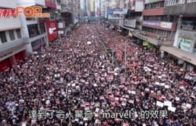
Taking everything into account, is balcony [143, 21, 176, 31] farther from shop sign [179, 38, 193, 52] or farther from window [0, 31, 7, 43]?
window [0, 31, 7, 43]

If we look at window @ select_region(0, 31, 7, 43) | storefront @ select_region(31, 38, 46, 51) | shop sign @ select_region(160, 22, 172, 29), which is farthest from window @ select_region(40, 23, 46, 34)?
shop sign @ select_region(160, 22, 172, 29)

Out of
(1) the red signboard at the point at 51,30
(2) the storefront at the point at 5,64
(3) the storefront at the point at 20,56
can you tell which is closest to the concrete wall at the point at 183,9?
(3) the storefront at the point at 20,56

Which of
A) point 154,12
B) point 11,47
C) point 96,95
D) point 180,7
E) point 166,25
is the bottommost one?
point 96,95

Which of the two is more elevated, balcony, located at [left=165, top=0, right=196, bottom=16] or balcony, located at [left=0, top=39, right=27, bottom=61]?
balcony, located at [left=165, top=0, right=196, bottom=16]

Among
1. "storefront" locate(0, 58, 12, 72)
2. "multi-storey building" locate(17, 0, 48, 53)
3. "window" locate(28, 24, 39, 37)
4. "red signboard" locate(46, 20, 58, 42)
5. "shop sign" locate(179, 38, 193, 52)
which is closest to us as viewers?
"storefront" locate(0, 58, 12, 72)

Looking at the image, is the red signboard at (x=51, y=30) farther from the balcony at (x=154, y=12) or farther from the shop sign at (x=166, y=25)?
the shop sign at (x=166, y=25)

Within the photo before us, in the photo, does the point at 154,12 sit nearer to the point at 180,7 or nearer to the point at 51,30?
the point at 180,7

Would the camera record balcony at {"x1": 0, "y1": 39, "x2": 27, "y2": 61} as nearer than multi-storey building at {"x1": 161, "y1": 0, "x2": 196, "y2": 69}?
No

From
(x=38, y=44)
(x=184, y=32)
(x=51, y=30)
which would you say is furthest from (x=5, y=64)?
(x=184, y=32)
